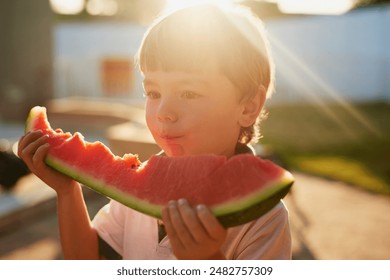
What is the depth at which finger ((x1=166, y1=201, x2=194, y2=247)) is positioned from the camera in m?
1.07

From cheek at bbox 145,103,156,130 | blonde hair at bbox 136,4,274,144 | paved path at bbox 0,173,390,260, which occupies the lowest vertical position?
paved path at bbox 0,173,390,260

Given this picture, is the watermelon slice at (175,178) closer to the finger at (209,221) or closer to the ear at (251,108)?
the finger at (209,221)

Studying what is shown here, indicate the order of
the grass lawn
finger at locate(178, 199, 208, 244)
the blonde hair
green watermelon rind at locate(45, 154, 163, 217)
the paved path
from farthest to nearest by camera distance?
the grass lawn, the paved path, the blonde hair, green watermelon rind at locate(45, 154, 163, 217), finger at locate(178, 199, 208, 244)

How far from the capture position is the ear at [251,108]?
1.46m

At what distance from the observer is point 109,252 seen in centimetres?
163

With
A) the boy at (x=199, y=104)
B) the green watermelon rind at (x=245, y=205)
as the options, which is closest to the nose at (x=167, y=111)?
the boy at (x=199, y=104)

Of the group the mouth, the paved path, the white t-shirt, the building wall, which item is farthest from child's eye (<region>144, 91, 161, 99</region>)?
the building wall

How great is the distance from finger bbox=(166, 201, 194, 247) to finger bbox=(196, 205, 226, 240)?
37 millimetres

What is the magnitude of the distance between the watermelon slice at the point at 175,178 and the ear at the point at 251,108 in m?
0.25

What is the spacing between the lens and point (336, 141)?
8.06 metres

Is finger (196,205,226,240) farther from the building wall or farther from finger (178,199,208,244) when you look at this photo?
the building wall
